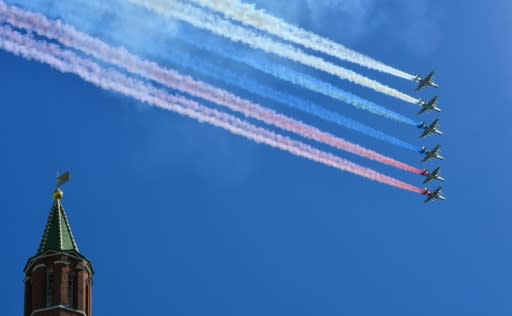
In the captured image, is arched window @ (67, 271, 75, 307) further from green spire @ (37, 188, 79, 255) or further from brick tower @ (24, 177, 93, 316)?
green spire @ (37, 188, 79, 255)

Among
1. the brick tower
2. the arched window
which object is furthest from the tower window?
the arched window

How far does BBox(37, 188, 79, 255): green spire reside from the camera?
303ft

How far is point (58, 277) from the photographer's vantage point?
297ft

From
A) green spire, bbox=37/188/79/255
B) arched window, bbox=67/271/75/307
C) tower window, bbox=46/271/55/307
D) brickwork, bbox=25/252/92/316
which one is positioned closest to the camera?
brickwork, bbox=25/252/92/316

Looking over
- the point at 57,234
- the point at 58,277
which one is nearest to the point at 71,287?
the point at 58,277

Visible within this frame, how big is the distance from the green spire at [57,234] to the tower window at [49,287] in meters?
1.85

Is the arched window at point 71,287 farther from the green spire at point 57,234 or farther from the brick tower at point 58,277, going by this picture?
Result: the green spire at point 57,234

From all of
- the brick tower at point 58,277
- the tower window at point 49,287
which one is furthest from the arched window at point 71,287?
the tower window at point 49,287

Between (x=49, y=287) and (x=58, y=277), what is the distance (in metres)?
0.87

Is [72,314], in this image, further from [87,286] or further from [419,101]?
[419,101]

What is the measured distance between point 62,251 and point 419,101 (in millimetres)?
50088

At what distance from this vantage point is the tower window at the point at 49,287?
89.6 m

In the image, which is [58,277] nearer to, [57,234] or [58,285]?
[58,285]

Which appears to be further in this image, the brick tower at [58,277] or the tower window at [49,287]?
the tower window at [49,287]
